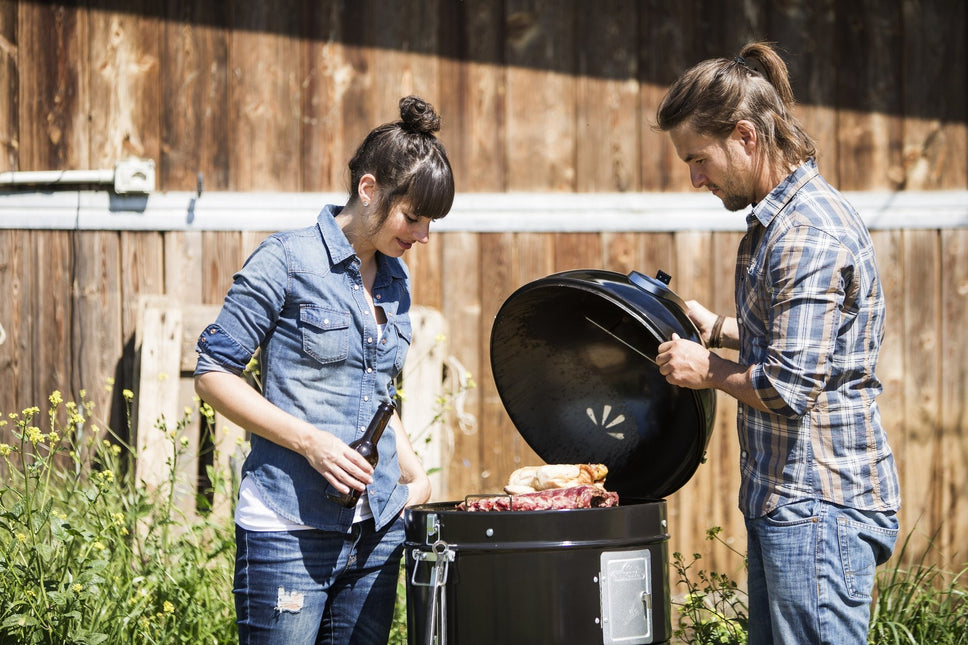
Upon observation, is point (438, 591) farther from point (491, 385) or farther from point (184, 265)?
point (184, 265)

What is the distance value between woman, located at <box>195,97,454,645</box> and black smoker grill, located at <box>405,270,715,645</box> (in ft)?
0.46

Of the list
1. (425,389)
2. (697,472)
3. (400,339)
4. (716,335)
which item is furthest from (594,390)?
(697,472)

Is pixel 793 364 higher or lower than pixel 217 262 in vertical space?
lower

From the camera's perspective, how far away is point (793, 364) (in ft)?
7.54

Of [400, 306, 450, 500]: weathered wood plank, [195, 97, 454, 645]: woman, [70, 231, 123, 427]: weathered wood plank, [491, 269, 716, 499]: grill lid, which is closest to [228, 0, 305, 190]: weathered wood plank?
[70, 231, 123, 427]: weathered wood plank

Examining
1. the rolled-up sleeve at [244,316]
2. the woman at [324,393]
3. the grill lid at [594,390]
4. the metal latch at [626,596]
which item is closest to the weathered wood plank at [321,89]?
the grill lid at [594,390]

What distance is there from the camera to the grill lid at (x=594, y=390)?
2895mm

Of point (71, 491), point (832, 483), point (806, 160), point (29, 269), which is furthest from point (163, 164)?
point (832, 483)

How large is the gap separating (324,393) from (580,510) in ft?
2.22

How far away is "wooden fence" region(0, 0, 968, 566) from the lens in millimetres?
A: 4703

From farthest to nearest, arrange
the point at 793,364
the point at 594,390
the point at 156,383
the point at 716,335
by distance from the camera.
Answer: the point at 156,383 < the point at 594,390 < the point at 716,335 < the point at 793,364

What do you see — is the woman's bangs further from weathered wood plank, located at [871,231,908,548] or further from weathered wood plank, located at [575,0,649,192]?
weathered wood plank, located at [871,231,908,548]

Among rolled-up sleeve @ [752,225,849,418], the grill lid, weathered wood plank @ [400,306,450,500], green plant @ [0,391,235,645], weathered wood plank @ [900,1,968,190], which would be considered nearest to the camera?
rolled-up sleeve @ [752,225,849,418]

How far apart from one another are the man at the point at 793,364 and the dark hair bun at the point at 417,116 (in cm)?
59
